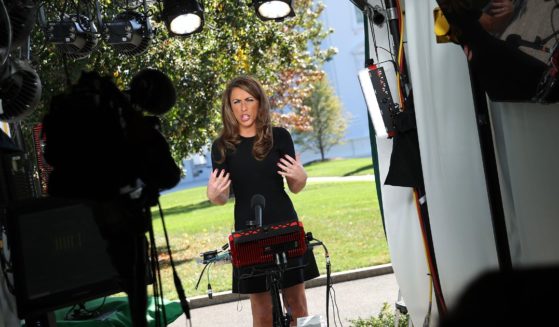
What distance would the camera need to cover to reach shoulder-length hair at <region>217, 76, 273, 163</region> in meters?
4.50

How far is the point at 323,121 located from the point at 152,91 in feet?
113

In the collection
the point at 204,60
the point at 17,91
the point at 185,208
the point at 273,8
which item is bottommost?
the point at 185,208

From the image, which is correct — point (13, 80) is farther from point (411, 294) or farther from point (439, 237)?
point (411, 294)

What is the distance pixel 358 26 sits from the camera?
43344 mm

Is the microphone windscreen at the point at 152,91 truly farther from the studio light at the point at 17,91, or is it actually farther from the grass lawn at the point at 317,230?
the grass lawn at the point at 317,230

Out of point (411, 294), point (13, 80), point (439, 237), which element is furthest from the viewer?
point (411, 294)

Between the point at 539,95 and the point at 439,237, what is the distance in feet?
3.72

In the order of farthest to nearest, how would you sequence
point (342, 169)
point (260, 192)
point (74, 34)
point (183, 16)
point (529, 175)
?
point (342, 169) → point (74, 34) → point (183, 16) → point (260, 192) → point (529, 175)

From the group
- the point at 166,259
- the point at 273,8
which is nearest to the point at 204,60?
the point at 166,259

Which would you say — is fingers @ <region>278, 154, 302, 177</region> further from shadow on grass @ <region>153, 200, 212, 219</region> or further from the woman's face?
shadow on grass @ <region>153, 200, 212, 219</region>

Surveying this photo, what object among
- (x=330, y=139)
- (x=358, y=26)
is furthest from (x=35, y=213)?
(x=358, y=26)

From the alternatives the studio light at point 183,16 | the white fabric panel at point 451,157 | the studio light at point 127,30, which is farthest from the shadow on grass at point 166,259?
the white fabric panel at point 451,157

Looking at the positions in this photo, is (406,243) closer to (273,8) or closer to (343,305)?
(273,8)

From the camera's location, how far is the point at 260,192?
439cm
